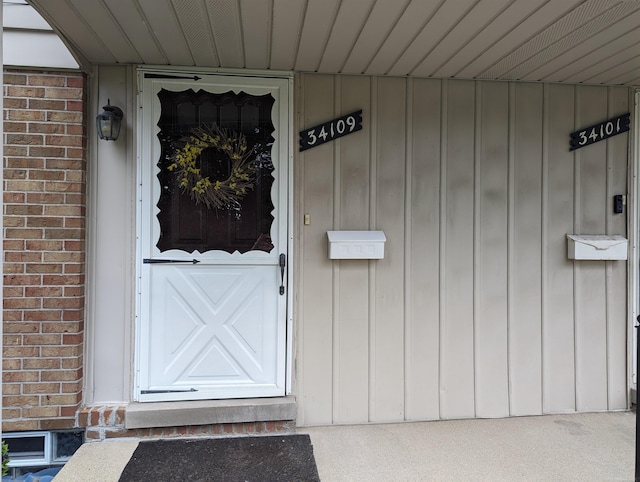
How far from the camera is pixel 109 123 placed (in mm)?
2564

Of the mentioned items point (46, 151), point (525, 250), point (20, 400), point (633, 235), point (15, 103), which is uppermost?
point (15, 103)

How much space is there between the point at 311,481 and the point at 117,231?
6.39ft

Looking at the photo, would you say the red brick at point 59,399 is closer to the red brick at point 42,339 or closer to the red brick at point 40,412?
the red brick at point 40,412

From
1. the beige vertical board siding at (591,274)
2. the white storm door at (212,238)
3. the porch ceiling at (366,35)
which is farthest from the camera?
the beige vertical board siding at (591,274)

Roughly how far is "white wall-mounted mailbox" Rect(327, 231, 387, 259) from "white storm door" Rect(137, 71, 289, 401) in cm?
35

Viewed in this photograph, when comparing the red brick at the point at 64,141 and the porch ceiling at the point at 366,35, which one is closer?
the porch ceiling at the point at 366,35

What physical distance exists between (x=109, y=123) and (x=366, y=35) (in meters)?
1.66

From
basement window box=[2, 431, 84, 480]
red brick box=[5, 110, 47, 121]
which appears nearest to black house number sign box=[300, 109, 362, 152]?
red brick box=[5, 110, 47, 121]

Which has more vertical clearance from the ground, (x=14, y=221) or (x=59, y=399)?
(x=14, y=221)

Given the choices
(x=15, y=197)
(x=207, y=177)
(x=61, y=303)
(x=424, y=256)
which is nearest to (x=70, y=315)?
(x=61, y=303)

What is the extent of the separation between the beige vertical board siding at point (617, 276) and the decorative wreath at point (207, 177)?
8.92ft

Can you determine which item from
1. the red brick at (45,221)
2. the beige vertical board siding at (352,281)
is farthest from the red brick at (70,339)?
the beige vertical board siding at (352,281)

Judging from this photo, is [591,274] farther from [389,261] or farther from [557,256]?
[389,261]

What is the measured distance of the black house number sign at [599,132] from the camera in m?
3.08
